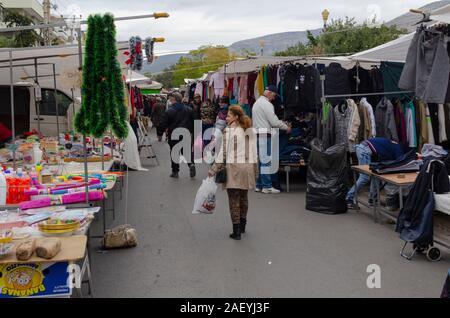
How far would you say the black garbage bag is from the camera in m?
8.59

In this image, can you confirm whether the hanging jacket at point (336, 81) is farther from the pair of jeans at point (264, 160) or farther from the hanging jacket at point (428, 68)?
the hanging jacket at point (428, 68)

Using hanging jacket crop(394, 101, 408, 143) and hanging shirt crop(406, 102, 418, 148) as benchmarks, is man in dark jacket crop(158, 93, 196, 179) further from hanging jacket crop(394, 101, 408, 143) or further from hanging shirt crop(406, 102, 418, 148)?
hanging shirt crop(406, 102, 418, 148)

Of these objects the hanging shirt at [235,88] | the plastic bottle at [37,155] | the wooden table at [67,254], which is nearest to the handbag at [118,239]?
the wooden table at [67,254]

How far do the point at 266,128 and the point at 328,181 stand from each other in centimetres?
211

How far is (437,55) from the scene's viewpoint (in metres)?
6.37

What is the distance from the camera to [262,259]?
20.5 ft

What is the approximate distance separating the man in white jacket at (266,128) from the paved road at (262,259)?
1.34 m

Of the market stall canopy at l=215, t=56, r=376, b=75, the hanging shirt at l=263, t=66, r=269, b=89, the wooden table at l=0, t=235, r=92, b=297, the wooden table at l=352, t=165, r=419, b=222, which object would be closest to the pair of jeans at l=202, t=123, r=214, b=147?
the market stall canopy at l=215, t=56, r=376, b=75

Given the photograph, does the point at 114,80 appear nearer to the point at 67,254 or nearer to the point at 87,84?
the point at 87,84

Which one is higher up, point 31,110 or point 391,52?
point 391,52

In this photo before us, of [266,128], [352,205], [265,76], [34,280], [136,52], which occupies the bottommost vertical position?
[352,205]

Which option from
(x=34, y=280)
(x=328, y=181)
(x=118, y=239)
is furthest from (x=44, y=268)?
(x=328, y=181)
